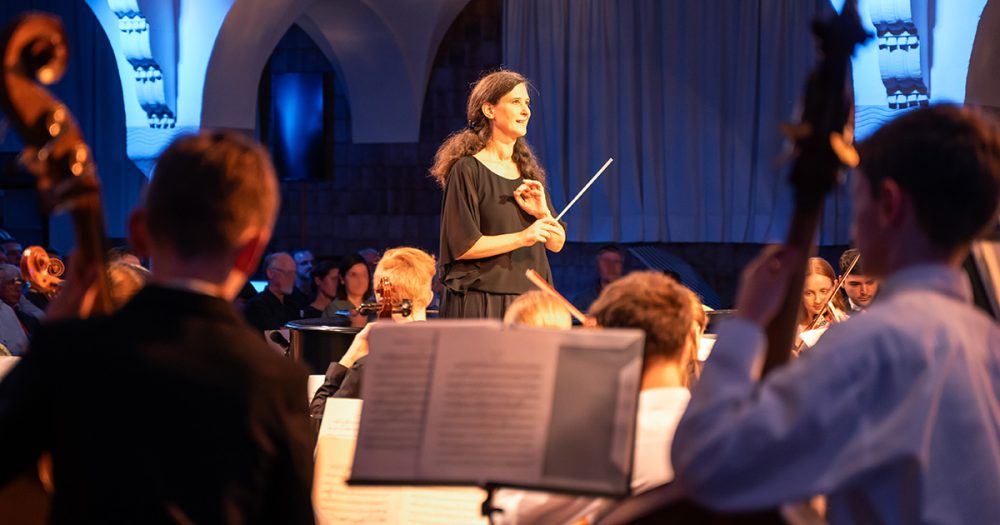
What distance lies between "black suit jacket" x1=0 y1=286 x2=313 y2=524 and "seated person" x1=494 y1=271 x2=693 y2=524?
0.70 metres

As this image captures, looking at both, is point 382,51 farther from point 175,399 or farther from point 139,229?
point 175,399

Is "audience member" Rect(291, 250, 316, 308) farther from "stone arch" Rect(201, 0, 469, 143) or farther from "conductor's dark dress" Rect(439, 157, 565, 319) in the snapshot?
"conductor's dark dress" Rect(439, 157, 565, 319)

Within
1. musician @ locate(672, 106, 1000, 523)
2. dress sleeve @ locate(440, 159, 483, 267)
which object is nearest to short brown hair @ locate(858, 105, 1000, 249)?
musician @ locate(672, 106, 1000, 523)

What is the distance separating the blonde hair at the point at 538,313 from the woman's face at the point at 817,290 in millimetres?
2350

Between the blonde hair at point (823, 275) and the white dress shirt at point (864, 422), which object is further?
the blonde hair at point (823, 275)

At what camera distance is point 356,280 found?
725cm

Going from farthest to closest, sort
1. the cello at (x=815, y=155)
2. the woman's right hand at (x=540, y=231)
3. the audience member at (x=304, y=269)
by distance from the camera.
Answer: the audience member at (x=304, y=269), the woman's right hand at (x=540, y=231), the cello at (x=815, y=155)

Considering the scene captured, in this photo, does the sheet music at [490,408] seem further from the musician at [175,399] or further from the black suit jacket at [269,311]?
the black suit jacket at [269,311]

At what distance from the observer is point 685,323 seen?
7.16 ft

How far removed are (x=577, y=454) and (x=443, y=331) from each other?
28cm

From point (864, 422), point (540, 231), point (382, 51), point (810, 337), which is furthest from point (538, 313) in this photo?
point (382, 51)

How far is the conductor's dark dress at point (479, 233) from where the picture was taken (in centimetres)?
399

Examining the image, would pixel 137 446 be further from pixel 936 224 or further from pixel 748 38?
pixel 748 38

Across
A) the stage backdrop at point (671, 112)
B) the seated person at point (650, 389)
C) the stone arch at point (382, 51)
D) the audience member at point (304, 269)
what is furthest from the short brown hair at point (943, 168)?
the stone arch at point (382, 51)
